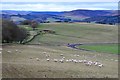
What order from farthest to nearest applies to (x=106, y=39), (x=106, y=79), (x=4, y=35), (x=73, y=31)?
(x=73, y=31) → (x=106, y=39) → (x=4, y=35) → (x=106, y=79)

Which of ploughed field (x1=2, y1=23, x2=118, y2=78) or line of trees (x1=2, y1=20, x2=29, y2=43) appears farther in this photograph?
line of trees (x1=2, y1=20, x2=29, y2=43)

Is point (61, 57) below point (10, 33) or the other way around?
below

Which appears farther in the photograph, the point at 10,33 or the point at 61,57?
the point at 10,33

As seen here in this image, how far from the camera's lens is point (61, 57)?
3353cm

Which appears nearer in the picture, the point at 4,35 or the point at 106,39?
the point at 4,35

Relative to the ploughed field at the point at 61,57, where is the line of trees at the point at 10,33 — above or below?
above

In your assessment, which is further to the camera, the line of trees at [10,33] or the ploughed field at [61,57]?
the line of trees at [10,33]

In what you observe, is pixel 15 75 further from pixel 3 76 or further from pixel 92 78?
pixel 92 78

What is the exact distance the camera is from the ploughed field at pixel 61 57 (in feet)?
66.4

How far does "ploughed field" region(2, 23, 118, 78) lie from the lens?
20234 millimetres

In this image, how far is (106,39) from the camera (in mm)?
106000

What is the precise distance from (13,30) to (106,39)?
4697 cm

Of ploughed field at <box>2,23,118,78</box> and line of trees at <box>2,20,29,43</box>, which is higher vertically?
line of trees at <box>2,20,29,43</box>

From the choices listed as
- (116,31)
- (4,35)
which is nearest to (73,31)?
(116,31)
